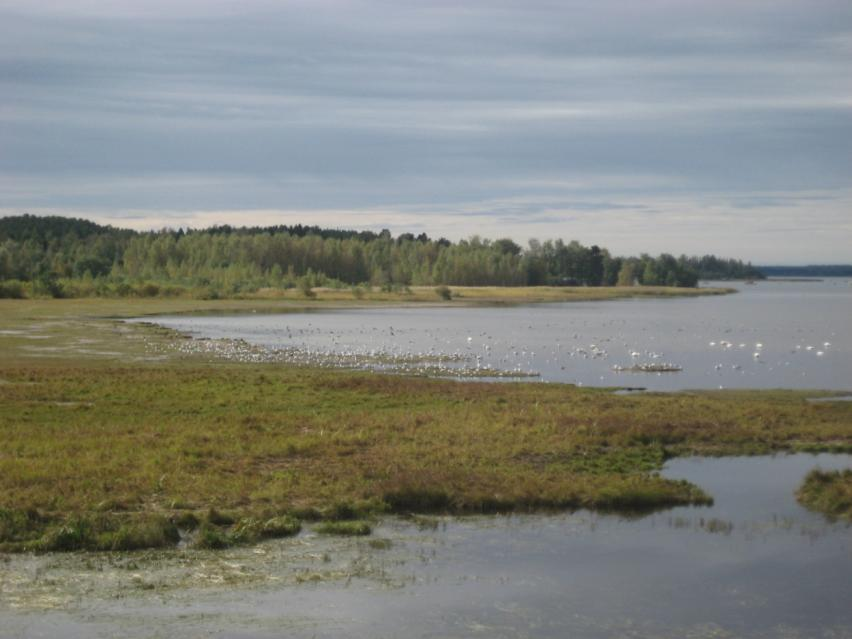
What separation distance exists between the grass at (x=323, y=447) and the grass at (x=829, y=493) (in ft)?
6.49

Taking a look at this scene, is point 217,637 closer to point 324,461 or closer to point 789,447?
point 324,461

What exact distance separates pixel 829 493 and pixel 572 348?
41.6 meters

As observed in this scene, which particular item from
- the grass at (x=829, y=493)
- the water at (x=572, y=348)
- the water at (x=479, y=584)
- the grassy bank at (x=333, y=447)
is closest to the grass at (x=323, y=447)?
the grassy bank at (x=333, y=447)

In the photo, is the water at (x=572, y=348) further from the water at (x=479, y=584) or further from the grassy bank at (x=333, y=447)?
the water at (x=479, y=584)

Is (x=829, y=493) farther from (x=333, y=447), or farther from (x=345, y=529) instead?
(x=333, y=447)

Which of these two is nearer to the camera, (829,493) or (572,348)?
(829,493)

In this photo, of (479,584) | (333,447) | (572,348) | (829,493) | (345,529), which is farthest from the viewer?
(572,348)

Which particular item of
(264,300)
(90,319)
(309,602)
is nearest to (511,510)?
(309,602)

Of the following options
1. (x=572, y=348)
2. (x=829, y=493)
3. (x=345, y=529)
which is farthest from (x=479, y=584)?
(x=572, y=348)

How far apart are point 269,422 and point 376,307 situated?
112 metres

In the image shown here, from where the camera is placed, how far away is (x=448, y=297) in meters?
176

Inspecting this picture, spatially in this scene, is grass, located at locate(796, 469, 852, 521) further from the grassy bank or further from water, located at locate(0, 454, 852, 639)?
the grassy bank

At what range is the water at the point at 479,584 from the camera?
538 inches

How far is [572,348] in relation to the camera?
62375 millimetres
